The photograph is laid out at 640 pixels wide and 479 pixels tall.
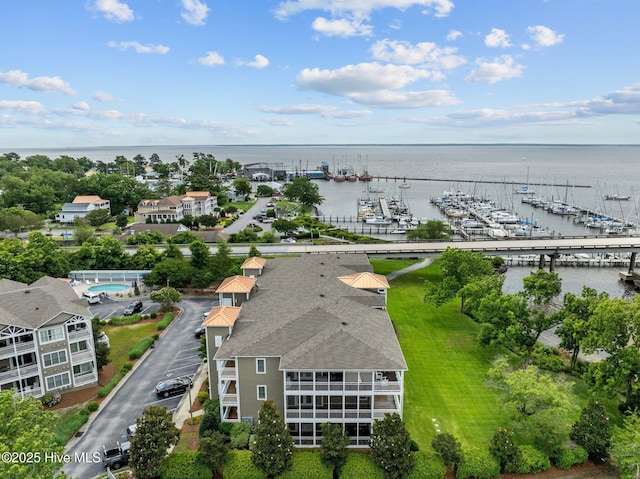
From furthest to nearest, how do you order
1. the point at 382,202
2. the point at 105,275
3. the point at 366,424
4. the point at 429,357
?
the point at 382,202 → the point at 105,275 → the point at 429,357 → the point at 366,424

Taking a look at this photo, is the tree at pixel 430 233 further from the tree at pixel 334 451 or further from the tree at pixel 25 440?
the tree at pixel 25 440

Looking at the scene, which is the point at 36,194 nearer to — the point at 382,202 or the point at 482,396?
the point at 382,202

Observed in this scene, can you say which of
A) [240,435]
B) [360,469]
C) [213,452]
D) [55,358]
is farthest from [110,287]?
[360,469]

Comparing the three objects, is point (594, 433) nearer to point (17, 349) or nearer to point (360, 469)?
point (360, 469)

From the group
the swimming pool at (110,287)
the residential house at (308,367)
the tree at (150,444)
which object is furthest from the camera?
the swimming pool at (110,287)

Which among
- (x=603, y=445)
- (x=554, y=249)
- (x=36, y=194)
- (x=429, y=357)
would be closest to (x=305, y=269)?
(x=429, y=357)

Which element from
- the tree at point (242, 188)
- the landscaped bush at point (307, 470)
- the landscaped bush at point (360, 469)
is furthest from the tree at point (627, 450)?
the tree at point (242, 188)
